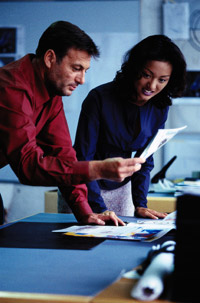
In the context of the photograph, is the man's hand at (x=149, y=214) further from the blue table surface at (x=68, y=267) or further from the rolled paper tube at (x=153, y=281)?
the rolled paper tube at (x=153, y=281)

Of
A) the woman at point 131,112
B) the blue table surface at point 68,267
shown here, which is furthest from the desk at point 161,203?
the blue table surface at point 68,267

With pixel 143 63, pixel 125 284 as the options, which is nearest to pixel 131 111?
pixel 143 63

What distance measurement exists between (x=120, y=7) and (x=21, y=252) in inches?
122

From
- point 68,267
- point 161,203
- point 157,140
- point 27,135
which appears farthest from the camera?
point 161,203

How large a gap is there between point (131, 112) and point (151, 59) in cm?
30

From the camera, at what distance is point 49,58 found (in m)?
1.52

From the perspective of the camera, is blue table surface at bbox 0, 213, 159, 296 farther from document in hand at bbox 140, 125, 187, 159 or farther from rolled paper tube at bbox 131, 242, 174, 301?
document in hand at bbox 140, 125, 187, 159

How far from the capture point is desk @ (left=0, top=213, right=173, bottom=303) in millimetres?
788

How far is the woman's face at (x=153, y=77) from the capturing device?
178cm

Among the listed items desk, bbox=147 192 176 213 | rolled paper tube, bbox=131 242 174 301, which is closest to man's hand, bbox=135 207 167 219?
desk, bbox=147 192 176 213

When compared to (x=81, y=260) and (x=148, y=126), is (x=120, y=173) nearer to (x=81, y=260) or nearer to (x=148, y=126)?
(x=81, y=260)

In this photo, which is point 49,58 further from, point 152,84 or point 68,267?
point 68,267

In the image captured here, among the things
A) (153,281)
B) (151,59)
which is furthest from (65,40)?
(153,281)

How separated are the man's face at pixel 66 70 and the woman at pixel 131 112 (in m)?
0.36
